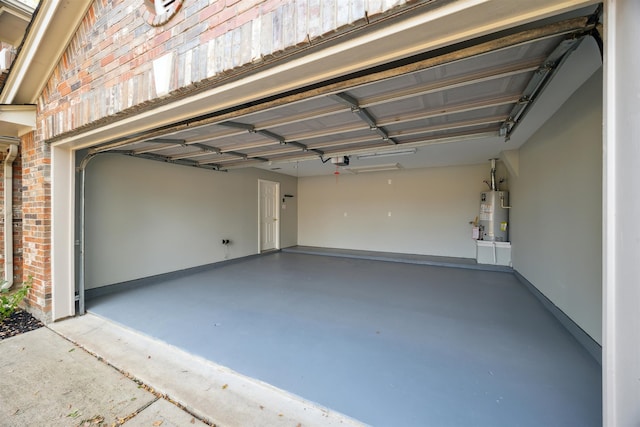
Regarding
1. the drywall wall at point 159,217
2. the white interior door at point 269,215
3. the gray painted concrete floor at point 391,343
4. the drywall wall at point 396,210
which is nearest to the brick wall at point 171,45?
the drywall wall at point 159,217

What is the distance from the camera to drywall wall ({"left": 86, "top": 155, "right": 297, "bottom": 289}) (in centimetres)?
381

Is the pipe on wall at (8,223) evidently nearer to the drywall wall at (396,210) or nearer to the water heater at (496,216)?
the drywall wall at (396,210)

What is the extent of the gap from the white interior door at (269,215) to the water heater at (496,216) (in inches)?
208

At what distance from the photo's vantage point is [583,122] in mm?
2354

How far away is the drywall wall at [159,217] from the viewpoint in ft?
12.5

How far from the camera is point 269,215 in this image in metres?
7.38

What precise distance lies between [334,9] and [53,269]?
13.2 ft

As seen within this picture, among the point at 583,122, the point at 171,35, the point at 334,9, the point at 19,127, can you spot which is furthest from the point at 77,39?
the point at 583,122

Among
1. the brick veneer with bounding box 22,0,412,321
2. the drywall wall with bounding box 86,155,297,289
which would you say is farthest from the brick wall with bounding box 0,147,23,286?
the drywall wall with bounding box 86,155,297,289

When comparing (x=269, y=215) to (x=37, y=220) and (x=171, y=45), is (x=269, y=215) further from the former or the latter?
(x=171, y=45)

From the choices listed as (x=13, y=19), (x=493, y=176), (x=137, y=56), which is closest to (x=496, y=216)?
(x=493, y=176)

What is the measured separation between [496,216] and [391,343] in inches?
167

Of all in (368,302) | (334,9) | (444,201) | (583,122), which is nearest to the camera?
(334,9)

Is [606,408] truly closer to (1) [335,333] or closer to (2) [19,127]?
(1) [335,333]
